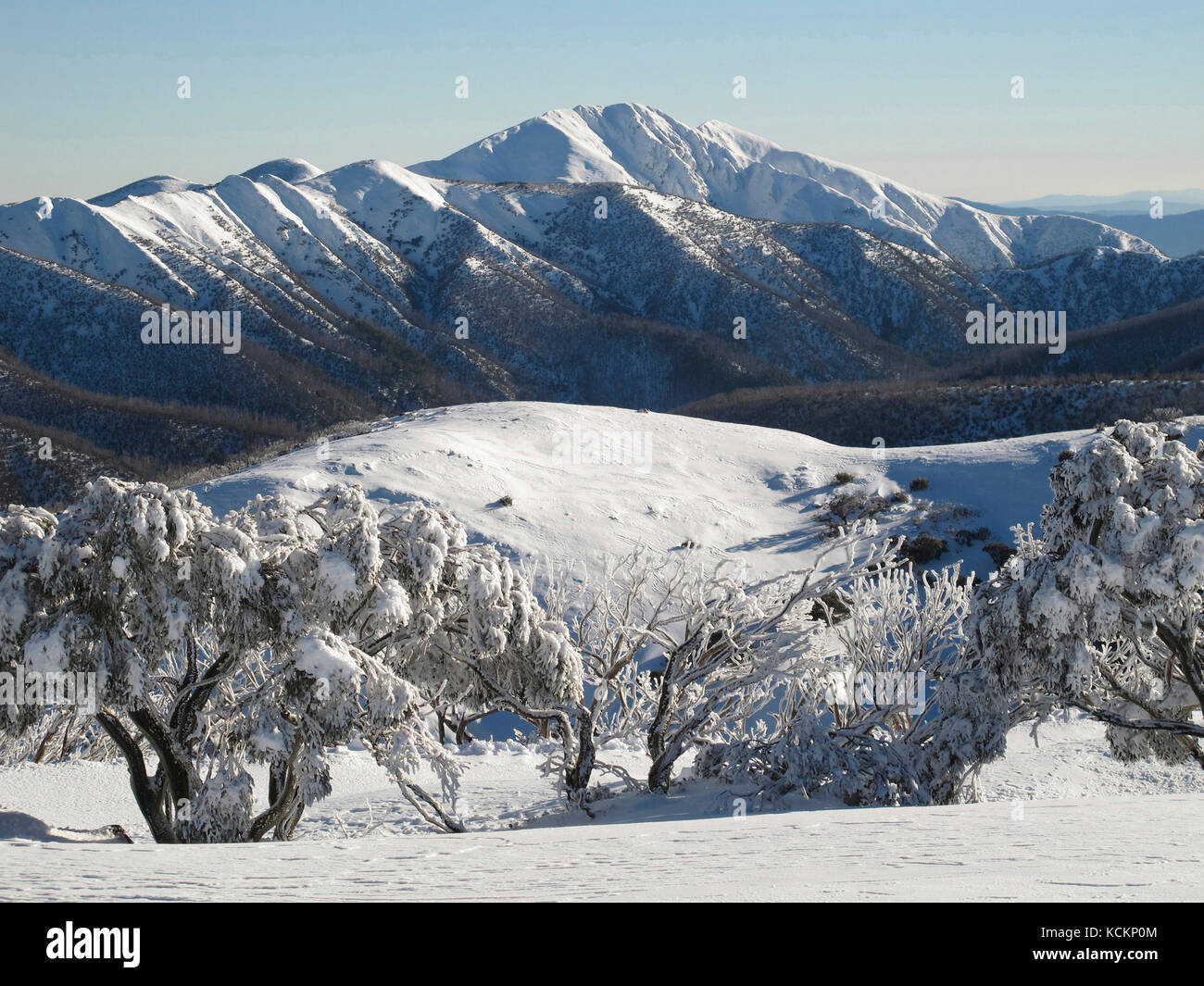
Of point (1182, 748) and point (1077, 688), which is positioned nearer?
point (1077, 688)

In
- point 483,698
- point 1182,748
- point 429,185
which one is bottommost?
point 1182,748

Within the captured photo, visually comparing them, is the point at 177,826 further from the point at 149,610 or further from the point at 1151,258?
the point at 1151,258

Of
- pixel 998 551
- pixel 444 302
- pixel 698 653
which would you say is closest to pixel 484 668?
pixel 698 653

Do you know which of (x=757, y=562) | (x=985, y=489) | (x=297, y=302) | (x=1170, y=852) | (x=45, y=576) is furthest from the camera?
(x=297, y=302)

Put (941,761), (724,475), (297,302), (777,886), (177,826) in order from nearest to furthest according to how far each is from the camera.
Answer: (777,886) < (177,826) < (941,761) < (724,475) < (297,302)

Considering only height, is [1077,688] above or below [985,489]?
below

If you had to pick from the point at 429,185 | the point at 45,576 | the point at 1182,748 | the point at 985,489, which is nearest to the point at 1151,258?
the point at 429,185
